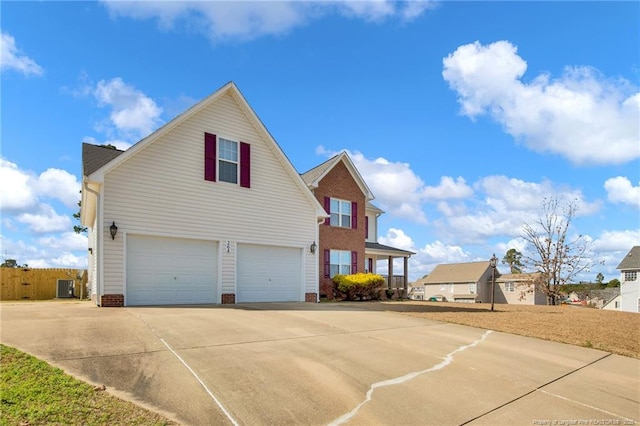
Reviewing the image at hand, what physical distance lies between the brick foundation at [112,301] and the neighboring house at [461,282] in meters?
39.6

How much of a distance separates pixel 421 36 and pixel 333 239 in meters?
11.3

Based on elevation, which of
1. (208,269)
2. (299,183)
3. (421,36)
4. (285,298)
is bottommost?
(285,298)

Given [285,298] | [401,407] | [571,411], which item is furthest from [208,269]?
[571,411]

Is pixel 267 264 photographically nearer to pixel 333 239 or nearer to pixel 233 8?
pixel 333 239

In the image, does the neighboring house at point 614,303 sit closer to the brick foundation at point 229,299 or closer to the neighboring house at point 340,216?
the neighboring house at point 340,216

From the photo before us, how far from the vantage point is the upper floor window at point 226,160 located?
14227 mm

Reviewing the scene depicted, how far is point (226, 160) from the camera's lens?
1473cm

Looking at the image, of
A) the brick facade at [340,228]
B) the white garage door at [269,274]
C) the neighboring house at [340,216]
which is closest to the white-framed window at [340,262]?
the neighboring house at [340,216]

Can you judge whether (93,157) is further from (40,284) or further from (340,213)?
(340,213)

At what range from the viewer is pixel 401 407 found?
457cm

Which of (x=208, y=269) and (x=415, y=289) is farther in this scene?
(x=415, y=289)

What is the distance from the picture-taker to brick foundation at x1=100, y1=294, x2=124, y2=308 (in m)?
11.7

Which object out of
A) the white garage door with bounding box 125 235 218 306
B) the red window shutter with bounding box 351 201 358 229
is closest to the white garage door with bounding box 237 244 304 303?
the white garage door with bounding box 125 235 218 306

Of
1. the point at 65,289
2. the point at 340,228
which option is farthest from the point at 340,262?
the point at 65,289
